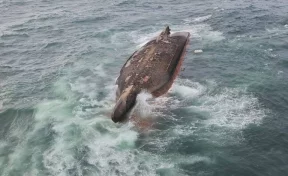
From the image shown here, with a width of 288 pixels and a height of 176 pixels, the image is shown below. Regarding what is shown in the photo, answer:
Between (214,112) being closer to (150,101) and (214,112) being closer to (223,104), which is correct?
(223,104)

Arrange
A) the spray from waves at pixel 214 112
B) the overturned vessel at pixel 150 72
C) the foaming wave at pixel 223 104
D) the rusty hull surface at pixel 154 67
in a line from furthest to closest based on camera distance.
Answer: the rusty hull surface at pixel 154 67 < the overturned vessel at pixel 150 72 < the foaming wave at pixel 223 104 < the spray from waves at pixel 214 112

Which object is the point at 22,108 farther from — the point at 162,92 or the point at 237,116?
the point at 237,116

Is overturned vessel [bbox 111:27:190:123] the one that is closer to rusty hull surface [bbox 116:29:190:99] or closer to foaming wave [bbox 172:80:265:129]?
rusty hull surface [bbox 116:29:190:99]

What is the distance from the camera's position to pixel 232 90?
125 ft

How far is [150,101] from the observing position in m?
36.5

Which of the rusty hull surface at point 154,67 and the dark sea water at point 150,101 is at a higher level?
the rusty hull surface at point 154,67

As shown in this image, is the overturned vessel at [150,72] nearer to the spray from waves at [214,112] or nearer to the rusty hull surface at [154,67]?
the rusty hull surface at [154,67]

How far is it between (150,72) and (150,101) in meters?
4.84

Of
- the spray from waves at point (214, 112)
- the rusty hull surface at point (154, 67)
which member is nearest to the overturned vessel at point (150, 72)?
the rusty hull surface at point (154, 67)

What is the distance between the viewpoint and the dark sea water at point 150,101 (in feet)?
93.7

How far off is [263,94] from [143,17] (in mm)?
37366

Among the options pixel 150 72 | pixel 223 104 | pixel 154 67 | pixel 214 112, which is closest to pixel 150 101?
pixel 150 72

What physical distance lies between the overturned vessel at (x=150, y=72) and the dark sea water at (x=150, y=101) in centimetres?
112

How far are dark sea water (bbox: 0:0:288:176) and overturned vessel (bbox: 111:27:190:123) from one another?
1.12 metres
